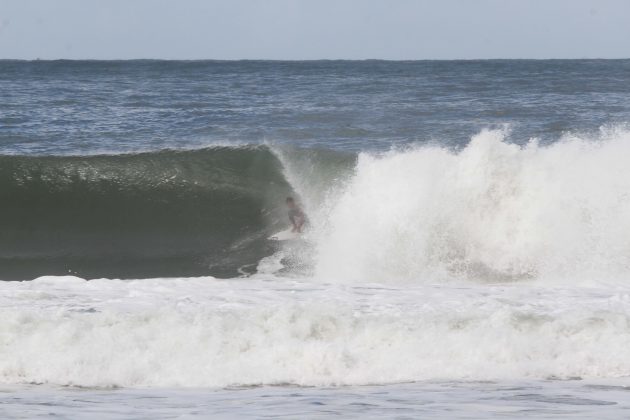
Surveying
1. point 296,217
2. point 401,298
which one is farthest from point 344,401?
point 296,217

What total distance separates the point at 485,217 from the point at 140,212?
478 cm

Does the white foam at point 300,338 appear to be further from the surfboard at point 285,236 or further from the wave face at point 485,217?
the surfboard at point 285,236

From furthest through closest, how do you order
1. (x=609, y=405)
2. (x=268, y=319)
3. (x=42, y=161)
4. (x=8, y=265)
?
(x=42, y=161) → (x=8, y=265) → (x=268, y=319) → (x=609, y=405)

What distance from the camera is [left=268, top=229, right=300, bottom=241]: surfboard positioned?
1281 centimetres

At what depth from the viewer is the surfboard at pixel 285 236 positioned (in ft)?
42.0

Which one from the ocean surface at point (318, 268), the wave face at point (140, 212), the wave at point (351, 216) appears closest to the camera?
the ocean surface at point (318, 268)

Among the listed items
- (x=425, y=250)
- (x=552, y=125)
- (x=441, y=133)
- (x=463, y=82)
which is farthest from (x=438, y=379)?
(x=463, y=82)

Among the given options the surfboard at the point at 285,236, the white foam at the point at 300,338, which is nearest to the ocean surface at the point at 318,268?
the white foam at the point at 300,338

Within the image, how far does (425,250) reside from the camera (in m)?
11.5

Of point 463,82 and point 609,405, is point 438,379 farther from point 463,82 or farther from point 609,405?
point 463,82

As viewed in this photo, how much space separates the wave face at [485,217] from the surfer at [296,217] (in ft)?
1.14

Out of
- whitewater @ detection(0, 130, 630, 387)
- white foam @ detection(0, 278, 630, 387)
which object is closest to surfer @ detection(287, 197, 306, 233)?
whitewater @ detection(0, 130, 630, 387)

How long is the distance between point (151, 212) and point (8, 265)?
2.33m

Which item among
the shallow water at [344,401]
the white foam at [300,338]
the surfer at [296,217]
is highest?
the surfer at [296,217]
